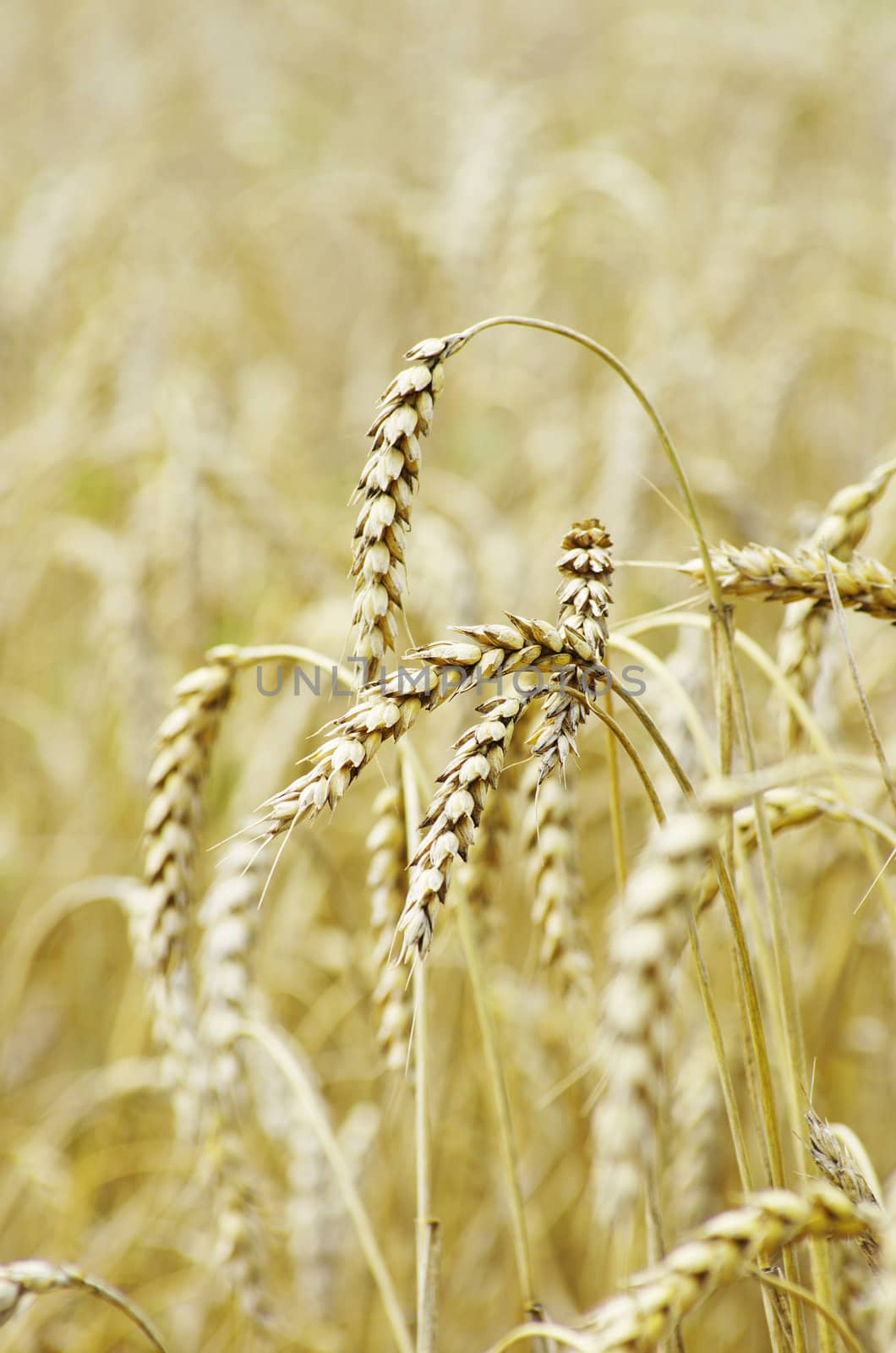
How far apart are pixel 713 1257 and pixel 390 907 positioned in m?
0.50

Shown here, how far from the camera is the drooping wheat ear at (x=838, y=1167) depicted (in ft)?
2.43

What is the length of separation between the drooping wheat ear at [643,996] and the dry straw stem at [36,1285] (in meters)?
0.59

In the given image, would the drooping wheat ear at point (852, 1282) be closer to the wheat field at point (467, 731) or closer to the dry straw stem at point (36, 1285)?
the wheat field at point (467, 731)

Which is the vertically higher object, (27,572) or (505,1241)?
(27,572)

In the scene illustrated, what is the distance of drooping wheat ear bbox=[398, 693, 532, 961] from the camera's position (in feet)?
1.99

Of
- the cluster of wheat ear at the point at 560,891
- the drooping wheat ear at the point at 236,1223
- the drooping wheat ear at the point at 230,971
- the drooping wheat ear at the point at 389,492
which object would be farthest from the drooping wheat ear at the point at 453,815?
the drooping wheat ear at the point at 236,1223

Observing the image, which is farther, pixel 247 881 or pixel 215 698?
pixel 247 881

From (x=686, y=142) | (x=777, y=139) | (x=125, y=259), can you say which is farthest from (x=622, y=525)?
(x=686, y=142)

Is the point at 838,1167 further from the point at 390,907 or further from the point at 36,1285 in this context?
the point at 36,1285

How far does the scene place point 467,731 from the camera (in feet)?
2.23

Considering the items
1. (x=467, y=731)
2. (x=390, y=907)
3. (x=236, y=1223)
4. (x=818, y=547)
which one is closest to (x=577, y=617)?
(x=467, y=731)

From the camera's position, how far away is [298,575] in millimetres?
1959

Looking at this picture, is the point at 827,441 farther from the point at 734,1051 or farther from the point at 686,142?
the point at 734,1051

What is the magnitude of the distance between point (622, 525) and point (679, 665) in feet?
2.59
